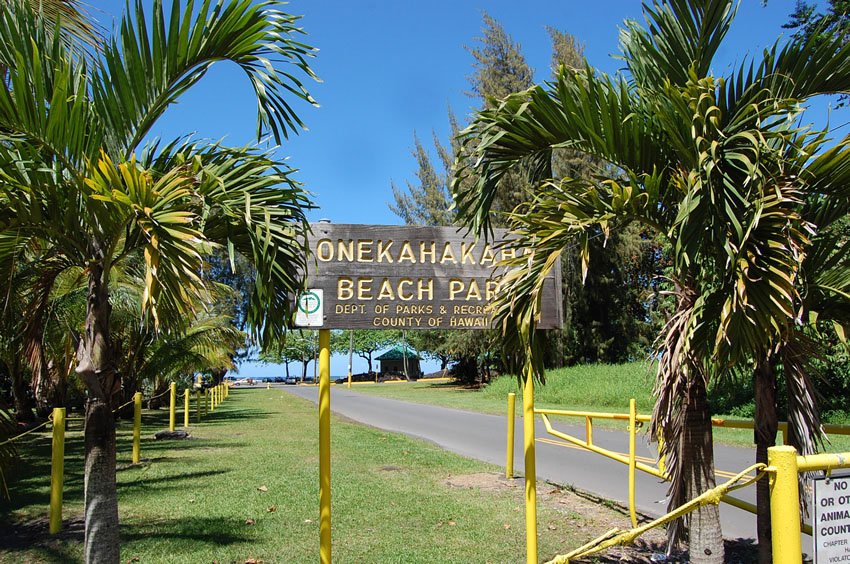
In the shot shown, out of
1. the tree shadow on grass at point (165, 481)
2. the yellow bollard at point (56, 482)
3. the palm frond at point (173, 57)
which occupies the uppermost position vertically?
the palm frond at point (173, 57)

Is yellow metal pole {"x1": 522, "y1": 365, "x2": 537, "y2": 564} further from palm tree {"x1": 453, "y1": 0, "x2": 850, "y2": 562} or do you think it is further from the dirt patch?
the dirt patch

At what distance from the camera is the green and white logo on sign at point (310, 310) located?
18.5ft

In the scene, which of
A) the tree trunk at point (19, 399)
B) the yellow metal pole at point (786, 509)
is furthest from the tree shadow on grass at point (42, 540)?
the tree trunk at point (19, 399)

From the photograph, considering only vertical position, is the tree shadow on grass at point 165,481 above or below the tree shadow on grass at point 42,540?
below

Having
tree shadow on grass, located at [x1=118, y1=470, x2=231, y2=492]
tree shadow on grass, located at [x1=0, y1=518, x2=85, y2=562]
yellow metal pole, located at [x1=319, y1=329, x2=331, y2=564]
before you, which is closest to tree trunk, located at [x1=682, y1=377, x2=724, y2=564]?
yellow metal pole, located at [x1=319, y1=329, x2=331, y2=564]

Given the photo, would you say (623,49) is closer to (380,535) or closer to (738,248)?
(738,248)

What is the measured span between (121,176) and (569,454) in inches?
439

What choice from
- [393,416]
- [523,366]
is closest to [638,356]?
[393,416]

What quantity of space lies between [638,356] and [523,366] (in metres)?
34.1

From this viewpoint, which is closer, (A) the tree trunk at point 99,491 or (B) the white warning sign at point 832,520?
(B) the white warning sign at point 832,520

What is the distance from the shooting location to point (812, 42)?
4.63 meters

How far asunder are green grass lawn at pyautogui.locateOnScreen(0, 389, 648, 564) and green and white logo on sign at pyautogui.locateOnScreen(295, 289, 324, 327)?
7.87ft

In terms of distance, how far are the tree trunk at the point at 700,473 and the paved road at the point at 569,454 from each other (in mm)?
505

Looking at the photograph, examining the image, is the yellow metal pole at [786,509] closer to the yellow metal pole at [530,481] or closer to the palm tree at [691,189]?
the palm tree at [691,189]
